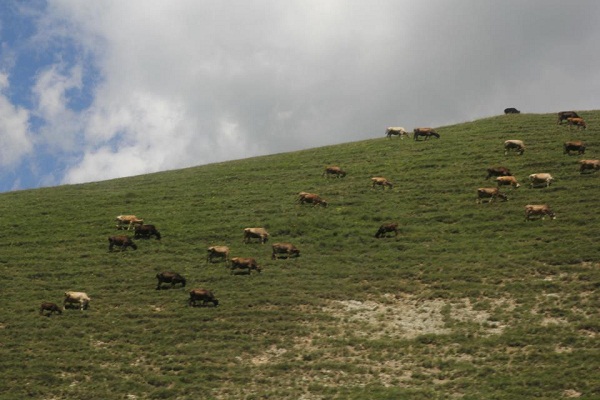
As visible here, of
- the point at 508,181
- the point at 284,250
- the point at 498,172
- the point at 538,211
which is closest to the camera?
the point at 284,250

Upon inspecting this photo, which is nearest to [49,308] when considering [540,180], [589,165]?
[540,180]

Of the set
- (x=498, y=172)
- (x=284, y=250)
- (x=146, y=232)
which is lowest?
(x=284, y=250)

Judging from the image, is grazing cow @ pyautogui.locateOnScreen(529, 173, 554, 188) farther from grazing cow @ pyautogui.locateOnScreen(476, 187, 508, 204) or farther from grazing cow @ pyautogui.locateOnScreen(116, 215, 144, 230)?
grazing cow @ pyautogui.locateOnScreen(116, 215, 144, 230)

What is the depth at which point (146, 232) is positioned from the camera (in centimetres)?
4528

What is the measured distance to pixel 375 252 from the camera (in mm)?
41344

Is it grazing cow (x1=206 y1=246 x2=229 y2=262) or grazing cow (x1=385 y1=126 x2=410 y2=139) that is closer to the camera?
grazing cow (x1=206 y1=246 x2=229 y2=262)

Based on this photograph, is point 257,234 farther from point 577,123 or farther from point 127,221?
point 577,123

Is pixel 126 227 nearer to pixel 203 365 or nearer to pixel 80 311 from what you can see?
pixel 80 311

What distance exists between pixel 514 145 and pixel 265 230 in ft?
70.0

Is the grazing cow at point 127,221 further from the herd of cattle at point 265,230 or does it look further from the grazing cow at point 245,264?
the grazing cow at point 245,264

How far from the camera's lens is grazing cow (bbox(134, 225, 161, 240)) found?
1780 inches

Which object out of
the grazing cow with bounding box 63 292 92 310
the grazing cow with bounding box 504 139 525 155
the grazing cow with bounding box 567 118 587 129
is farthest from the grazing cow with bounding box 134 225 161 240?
the grazing cow with bounding box 567 118 587 129

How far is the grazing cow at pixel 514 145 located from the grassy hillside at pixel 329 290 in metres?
0.68

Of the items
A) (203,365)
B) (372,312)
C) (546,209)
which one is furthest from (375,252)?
(203,365)
